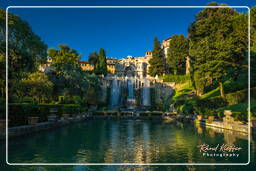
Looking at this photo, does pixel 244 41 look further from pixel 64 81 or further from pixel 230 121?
pixel 64 81

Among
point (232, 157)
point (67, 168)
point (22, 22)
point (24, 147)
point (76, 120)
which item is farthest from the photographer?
point (22, 22)

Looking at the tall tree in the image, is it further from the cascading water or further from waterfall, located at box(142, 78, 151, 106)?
waterfall, located at box(142, 78, 151, 106)

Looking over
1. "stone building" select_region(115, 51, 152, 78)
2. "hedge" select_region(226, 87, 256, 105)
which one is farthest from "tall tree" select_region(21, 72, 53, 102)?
"stone building" select_region(115, 51, 152, 78)

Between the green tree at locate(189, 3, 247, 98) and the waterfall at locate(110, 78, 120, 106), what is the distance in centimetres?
2758

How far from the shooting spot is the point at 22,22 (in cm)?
4400

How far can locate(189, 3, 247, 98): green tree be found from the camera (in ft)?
107

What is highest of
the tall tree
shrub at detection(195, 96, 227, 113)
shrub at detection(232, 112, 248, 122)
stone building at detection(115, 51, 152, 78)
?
stone building at detection(115, 51, 152, 78)

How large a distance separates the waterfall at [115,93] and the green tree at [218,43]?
90.5 ft

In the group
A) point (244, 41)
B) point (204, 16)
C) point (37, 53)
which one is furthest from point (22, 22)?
point (244, 41)

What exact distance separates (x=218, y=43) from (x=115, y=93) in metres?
39.4

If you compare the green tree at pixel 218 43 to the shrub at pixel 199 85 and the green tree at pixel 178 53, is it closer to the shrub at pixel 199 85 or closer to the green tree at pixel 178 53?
the shrub at pixel 199 85

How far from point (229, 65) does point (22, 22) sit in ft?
128

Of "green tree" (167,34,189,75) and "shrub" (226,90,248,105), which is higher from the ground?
"green tree" (167,34,189,75)

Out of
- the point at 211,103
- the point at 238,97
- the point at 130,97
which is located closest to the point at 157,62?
the point at 130,97
